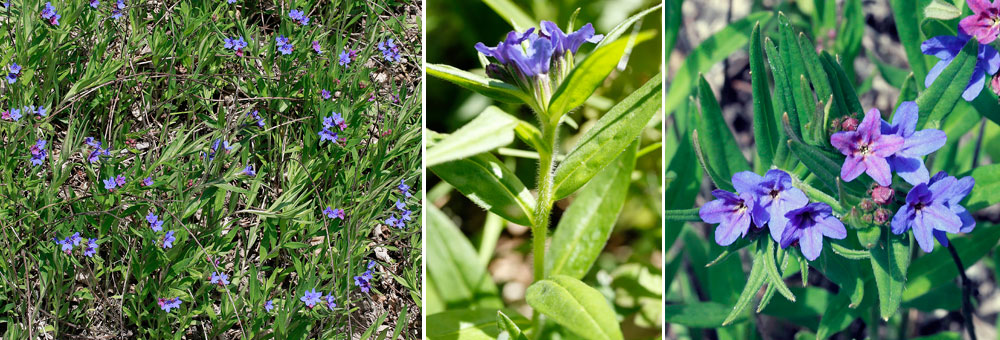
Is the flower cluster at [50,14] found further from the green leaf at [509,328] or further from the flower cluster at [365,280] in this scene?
the green leaf at [509,328]

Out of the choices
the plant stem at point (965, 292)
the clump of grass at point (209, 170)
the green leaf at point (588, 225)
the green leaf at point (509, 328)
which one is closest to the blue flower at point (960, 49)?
the plant stem at point (965, 292)

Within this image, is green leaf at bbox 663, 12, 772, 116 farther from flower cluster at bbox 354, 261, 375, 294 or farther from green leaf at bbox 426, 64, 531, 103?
flower cluster at bbox 354, 261, 375, 294

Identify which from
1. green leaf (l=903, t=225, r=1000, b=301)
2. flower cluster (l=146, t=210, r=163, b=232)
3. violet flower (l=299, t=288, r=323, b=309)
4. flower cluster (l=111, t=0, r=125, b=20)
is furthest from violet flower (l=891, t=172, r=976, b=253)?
flower cluster (l=111, t=0, r=125, b=20)

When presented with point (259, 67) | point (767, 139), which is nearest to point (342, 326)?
point (259, 67)

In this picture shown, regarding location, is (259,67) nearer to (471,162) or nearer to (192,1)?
(192,1)

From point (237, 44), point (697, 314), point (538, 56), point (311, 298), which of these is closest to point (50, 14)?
point (237, 44)

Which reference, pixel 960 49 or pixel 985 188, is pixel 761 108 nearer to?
pixel 960 49
